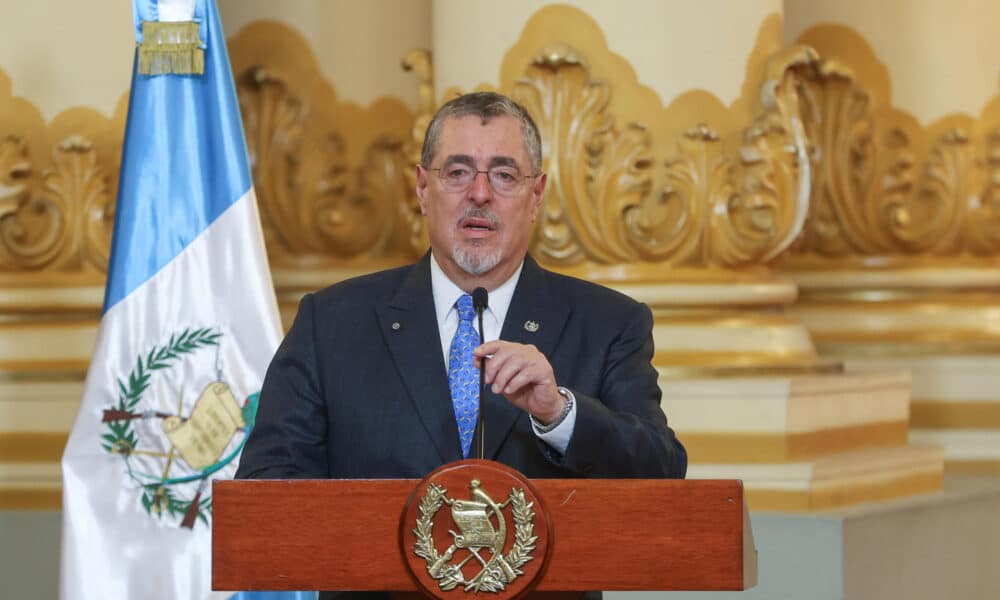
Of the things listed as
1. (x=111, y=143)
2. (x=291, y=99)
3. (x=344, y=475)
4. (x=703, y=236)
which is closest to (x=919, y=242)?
(x=703, y=236)

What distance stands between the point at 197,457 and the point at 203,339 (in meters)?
0.31

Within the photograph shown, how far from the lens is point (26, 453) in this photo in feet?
16.7

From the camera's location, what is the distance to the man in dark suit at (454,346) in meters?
3.04

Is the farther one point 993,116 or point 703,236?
point 993,116

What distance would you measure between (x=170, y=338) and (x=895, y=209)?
330cm

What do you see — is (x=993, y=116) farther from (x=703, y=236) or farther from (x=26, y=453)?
(x=26, y=453)

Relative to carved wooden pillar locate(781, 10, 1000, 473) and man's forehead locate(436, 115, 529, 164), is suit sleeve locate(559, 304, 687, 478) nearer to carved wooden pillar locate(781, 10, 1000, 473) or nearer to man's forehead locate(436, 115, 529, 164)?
man's forehead locate(436, 115, 529, 164)

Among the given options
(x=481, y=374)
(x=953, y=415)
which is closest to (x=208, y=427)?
(x=481, y=374)

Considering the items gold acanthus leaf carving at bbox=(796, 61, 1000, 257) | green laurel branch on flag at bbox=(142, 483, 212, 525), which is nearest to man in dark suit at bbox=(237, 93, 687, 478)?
green laurel branch on flag at bbox=(142, 483, 212, 525)

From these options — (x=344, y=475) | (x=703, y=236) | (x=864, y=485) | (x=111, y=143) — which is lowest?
(x=864, y=485)

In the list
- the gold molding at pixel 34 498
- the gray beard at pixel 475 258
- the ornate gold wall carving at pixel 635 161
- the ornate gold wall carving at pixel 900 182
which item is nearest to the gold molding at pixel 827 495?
the ornate gold wall carving at pixel 635 161

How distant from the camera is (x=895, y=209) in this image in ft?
21.3

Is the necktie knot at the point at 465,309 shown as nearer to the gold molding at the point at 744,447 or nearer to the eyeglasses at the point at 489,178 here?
the eyeglasses at the point at 489,178

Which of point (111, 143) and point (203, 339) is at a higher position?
point (111, 143)
